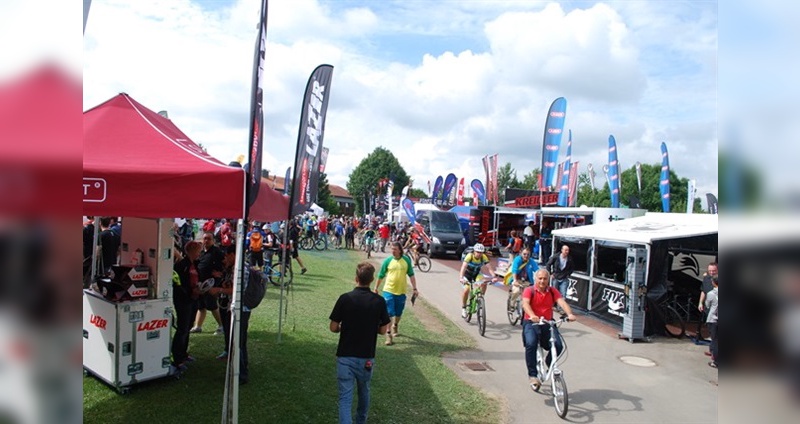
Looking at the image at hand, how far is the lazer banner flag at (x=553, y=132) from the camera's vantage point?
65.0 ft

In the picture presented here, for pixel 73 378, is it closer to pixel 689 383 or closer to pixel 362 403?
pixel 362 403

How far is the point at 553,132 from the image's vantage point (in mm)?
19812

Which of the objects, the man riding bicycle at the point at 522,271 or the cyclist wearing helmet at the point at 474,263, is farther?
the man riding bicycle at the point at 522,271

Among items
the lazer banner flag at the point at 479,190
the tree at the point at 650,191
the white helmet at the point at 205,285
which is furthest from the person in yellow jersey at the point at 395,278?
the tree at the point at 650,191

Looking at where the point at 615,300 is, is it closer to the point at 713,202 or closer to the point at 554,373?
the point at 554,373

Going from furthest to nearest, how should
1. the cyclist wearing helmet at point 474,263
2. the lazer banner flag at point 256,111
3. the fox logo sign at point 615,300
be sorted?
the fox logo sign at point 615,300 → the cyclist wearing helmet at point 474,263 → the lazer banner flag at point 256,111

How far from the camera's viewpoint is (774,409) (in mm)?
735

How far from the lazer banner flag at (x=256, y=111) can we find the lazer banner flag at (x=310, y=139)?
1.63 metres

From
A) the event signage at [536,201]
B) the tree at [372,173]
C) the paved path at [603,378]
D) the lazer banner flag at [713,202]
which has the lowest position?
the paved path at [603,378]

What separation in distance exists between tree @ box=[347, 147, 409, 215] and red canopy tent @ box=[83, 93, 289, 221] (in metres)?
78.6

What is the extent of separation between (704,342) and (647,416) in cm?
539

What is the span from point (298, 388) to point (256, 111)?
12.3 feet

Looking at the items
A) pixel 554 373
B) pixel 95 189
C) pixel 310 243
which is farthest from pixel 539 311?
pixel 310 243

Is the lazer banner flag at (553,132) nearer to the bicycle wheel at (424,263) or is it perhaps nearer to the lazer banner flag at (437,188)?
the bicycle wheel at (424,263)
